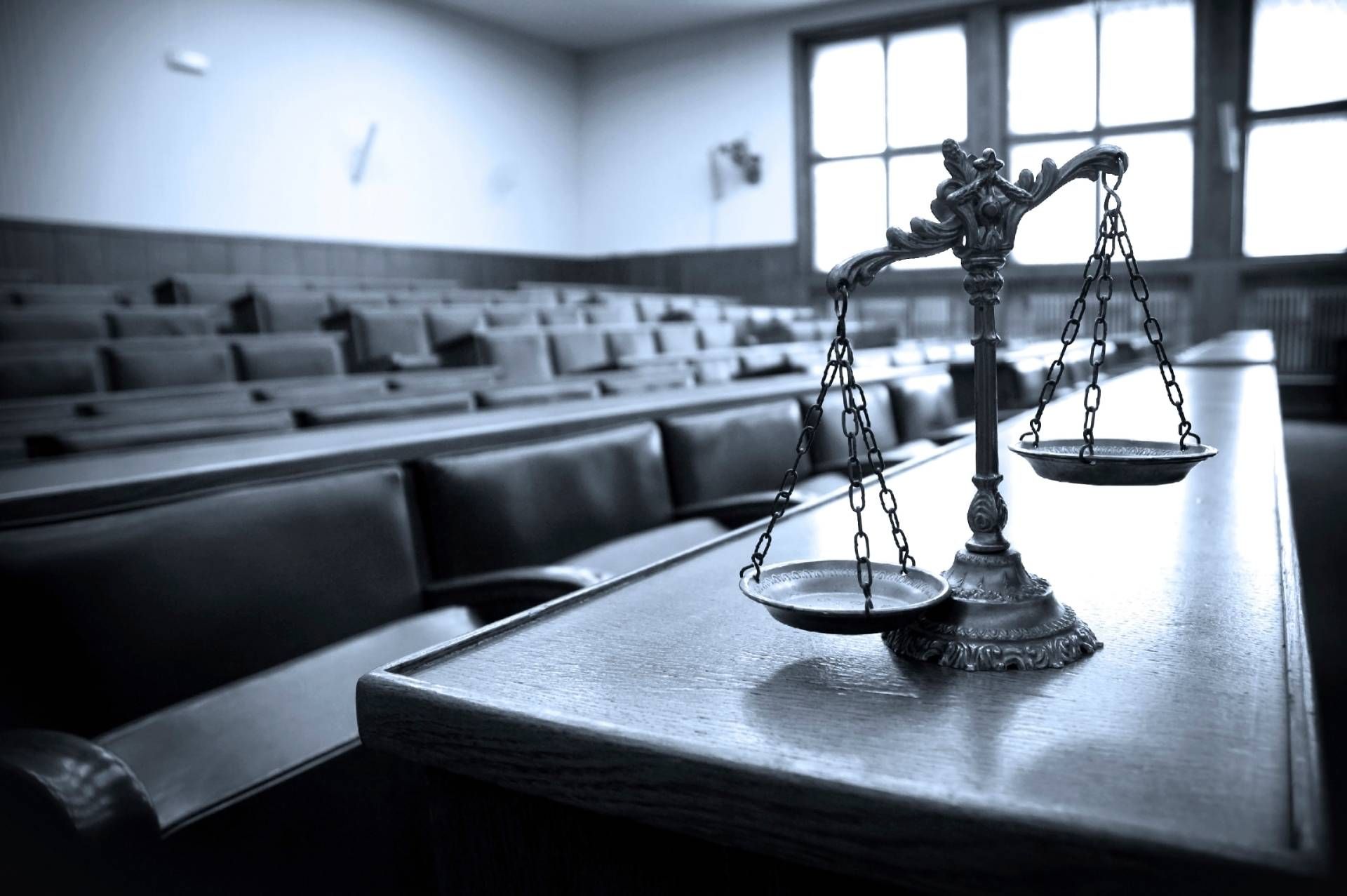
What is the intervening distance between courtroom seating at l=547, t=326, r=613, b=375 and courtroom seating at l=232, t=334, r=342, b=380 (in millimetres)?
646

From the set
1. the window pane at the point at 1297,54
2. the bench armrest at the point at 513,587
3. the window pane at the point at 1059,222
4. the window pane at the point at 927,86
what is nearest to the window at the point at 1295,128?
the window pane at the point at 1297,54

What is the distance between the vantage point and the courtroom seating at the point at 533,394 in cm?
170

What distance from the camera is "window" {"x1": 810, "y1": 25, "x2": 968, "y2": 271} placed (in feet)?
20.4

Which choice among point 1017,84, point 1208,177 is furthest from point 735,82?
point 1208,177

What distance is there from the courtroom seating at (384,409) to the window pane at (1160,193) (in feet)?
16.7

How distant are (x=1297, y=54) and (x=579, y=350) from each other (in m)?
4.58

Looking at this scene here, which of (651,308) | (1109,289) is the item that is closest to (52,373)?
(1109,289)

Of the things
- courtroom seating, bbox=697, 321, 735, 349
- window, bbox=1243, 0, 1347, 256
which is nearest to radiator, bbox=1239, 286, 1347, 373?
window, bbox=1243, 0, 1347, 256

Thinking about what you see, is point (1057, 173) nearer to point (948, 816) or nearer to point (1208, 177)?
point (948, 816)

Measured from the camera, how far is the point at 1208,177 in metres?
5.62

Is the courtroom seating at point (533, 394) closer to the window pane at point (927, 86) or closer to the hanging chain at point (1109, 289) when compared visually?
the hanging chain at point (1109, 289)

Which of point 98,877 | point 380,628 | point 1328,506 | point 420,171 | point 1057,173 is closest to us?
point 1057,173

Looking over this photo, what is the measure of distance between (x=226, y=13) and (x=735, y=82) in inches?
128

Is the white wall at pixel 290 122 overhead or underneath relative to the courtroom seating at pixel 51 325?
overhead
